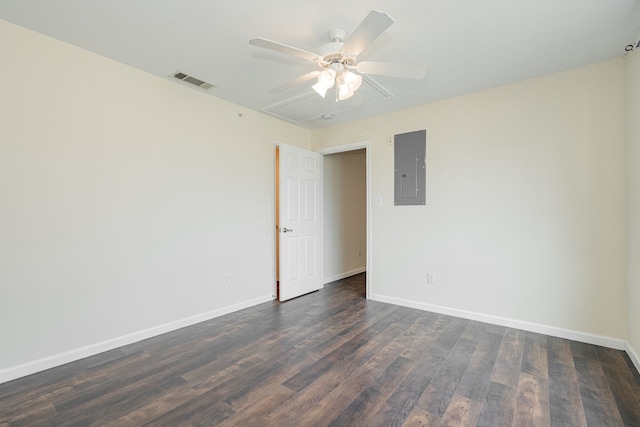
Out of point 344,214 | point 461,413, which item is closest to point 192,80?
point 344,214

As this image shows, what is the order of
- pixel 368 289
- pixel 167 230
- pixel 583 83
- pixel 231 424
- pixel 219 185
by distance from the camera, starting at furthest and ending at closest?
pixel 368 289 < pixel 219 185 < pixel 167 230 < pixel 583 83 < pixel 231 424

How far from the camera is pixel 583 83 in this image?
2.66 metres

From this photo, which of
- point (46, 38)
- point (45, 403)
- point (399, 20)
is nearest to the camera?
point (45, 403)

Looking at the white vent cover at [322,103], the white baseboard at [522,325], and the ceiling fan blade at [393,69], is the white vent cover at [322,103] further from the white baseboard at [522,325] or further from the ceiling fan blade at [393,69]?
the white baseboard at [522,325]

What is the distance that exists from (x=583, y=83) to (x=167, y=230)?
13.6 feet

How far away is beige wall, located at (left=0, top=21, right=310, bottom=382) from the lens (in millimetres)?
2135

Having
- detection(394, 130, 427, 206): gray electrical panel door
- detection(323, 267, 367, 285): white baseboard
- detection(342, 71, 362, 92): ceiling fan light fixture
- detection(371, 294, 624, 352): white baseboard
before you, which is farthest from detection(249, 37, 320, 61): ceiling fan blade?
detection(323, 267, 367, 285): white baseboard

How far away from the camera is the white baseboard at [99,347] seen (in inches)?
83.5

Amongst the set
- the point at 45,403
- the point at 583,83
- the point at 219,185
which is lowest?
the point at 45,403

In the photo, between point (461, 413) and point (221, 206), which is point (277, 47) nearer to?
point (221, 206)

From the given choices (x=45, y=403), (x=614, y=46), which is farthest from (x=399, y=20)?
(x=45, y=403)

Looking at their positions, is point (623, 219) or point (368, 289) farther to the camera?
point (368, 289)

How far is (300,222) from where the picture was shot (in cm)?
420

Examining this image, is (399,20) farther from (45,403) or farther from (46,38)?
(45,403)
